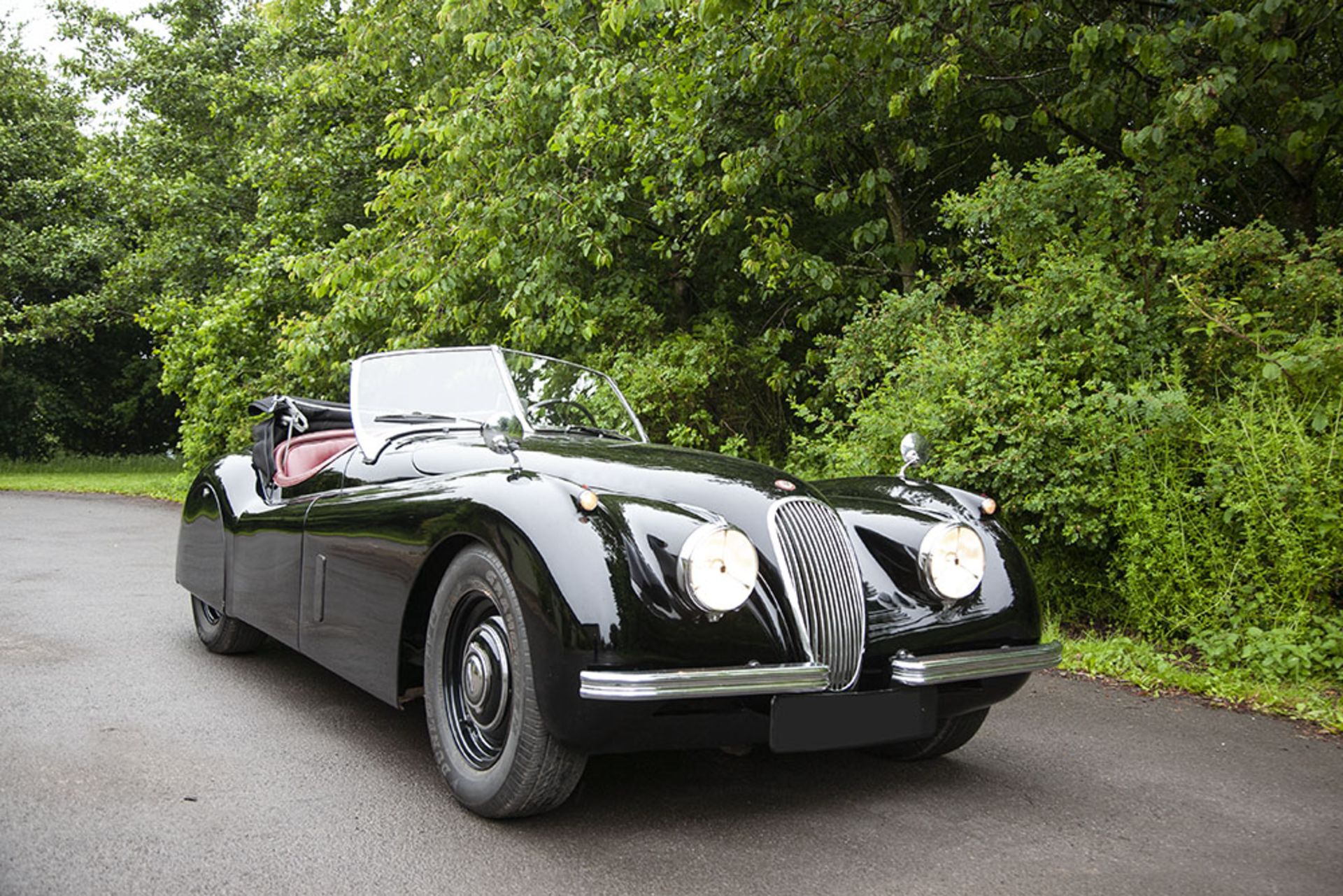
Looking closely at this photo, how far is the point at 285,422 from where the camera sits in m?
5.21

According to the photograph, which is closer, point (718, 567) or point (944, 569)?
point (718, 567)

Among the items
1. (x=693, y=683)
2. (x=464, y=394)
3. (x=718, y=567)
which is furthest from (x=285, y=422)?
(x=693, y=683)

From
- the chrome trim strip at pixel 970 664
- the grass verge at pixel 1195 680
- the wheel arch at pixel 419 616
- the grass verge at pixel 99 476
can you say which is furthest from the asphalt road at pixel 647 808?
the grass verge at pixel 99 476

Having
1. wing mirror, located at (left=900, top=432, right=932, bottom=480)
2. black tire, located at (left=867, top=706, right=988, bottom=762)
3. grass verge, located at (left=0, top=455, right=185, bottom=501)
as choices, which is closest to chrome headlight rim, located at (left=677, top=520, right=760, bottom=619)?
black tire, located at (left=867, top=706, right=988, bottom=762)

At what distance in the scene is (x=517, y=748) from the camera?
2.85 m

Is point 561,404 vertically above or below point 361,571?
above

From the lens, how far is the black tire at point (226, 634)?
16.7 feet

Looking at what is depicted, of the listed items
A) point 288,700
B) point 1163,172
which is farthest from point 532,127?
point 288,700

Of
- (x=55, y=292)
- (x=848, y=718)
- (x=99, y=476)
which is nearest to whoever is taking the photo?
(x=848, y=718)

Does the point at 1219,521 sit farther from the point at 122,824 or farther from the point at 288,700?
the point at 122,824

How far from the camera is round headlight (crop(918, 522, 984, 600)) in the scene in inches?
132

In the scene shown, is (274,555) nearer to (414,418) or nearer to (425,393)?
(414,418)

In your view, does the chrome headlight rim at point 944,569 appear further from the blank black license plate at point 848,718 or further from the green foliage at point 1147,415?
the green foliage at point 1147,415

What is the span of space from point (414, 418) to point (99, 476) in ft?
72.5
